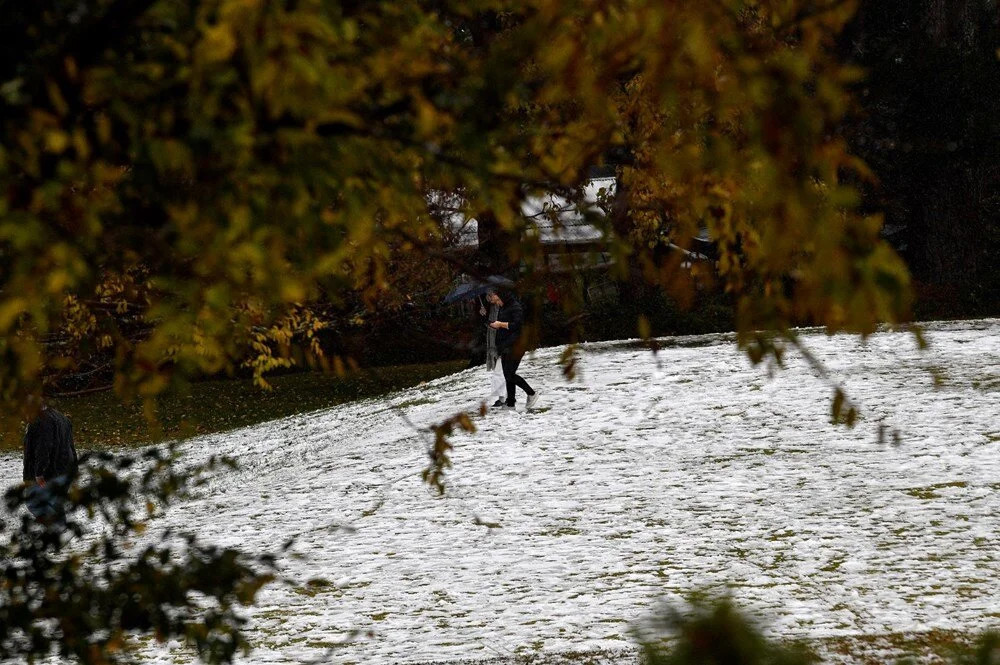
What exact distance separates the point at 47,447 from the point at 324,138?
9.02 metres

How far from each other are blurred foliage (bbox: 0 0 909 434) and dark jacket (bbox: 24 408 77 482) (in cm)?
811

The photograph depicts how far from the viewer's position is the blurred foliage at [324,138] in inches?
91.6

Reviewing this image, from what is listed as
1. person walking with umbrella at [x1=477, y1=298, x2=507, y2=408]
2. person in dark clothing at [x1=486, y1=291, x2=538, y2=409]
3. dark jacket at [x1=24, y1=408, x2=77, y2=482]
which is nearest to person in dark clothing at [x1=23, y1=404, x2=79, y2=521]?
dark jacket at [x1=24, y1=408, x2=77, y2=482]

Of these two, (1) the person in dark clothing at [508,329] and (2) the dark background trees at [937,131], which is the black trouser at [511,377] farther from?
(2) the dark background trees at [937,131]

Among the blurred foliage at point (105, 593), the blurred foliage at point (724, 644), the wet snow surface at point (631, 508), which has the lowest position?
the wet snow surface at point (631, 508)

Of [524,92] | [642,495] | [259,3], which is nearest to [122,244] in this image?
[259,3]

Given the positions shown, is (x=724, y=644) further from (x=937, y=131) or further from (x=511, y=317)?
(x=937, y=131)

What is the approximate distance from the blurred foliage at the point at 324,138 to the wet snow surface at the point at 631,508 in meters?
2.00

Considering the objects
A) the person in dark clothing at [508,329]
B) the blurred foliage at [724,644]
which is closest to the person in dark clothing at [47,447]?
the person in dark clothing at [508,329]

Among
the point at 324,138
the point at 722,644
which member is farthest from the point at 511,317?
the point at 722,644

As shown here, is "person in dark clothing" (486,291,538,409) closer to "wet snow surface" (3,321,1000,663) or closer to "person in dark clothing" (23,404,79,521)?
"wet snow surface" (3,321,1000,663)

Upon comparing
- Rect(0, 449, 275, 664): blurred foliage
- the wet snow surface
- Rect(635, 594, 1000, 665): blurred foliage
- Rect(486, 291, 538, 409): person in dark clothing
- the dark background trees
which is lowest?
the wet snow surface

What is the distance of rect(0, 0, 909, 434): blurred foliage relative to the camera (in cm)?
233

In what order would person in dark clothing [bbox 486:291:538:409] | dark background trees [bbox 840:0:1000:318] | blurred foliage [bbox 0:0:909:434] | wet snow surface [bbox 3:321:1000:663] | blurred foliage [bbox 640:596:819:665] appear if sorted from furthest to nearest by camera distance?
dark background trees [bbox 840:0:1000:318], person in dark clothing [bbox 486:291:538:409], wet snow surface [bbox 3:321:1000:663], blurred foliage [bbox 0:0:909:434], blurred foliage [bbox 640:596:819:665]
